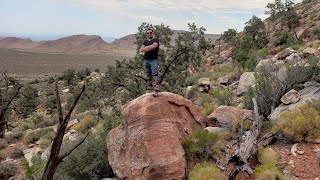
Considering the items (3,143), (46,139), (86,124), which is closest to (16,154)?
(46,139)

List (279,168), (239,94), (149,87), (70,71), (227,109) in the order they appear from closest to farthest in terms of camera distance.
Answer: (279,168) → (149,87) → (227,109) → (239,94) → (70,71)

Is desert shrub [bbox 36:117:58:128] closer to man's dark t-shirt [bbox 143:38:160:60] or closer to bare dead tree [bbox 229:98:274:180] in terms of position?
man's dark t-shirt [bbox 143:38:160:60]

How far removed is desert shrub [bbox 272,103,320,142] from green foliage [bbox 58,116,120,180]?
4843 mm

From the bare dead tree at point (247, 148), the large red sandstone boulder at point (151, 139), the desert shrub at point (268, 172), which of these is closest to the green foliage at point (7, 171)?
the large red sandstone boulder at point (151, 139)

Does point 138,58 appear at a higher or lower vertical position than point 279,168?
higher

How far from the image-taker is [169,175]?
8391 millimetres

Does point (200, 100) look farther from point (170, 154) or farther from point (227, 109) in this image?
point (170, 154)

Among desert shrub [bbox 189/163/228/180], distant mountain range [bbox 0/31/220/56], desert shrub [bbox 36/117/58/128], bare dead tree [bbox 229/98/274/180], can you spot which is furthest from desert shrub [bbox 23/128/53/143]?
distant mountain range [bbox 0/31/220/56]

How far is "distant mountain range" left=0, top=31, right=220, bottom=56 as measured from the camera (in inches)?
6038

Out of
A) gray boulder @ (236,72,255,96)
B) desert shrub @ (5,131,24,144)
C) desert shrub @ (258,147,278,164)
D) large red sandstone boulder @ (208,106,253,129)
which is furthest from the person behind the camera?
desert shrub @ (5,131,24,144)

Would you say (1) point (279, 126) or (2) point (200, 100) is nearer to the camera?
(1) point (279, 126)

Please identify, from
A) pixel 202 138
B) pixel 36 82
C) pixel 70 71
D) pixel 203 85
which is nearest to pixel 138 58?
pixel 203 85

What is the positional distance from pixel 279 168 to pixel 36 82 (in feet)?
175

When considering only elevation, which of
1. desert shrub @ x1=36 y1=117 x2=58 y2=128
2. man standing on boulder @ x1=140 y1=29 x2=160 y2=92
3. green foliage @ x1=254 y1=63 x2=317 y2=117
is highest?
man standing on boulder @ x1=140 y1=29 x2=160 y2=92
